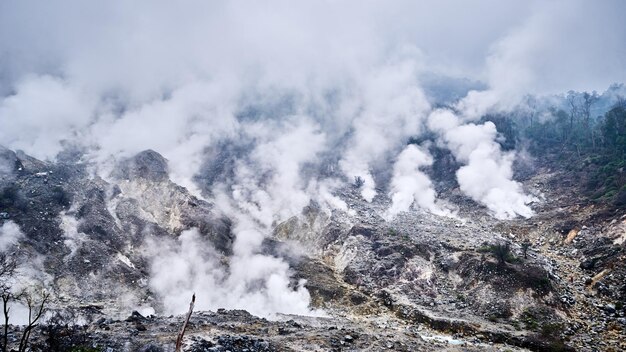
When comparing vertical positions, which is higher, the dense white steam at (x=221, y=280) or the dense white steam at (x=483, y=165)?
the dense white steam at (x=483, y=165)

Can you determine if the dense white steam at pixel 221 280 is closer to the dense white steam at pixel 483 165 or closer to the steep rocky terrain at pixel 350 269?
the steep rocky terrain at pixel 350 269

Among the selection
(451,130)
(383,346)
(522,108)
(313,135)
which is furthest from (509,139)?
(383,346)

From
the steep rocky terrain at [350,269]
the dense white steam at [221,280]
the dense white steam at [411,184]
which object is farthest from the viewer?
the dense white steam at [411,184]

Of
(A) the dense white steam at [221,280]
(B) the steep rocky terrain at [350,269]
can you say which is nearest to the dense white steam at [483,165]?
(B) the steep rocky terrain at [350,269]

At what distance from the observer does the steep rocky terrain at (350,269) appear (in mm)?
30922

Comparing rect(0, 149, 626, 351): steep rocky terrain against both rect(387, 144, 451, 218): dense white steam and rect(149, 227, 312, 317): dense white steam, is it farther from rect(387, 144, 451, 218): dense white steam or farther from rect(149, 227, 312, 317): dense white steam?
rect(387, 144, 451, 218): dense white steam

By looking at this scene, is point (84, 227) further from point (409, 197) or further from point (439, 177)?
point (439, 177)

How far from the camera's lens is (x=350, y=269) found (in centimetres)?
4828

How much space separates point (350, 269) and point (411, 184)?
3205 centimetres

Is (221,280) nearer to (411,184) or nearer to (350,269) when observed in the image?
(350,269)

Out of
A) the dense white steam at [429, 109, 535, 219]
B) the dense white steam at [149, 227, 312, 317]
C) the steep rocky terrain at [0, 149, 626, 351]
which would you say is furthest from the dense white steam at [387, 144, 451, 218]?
the dense white steam at [149, 227, 312, 317]

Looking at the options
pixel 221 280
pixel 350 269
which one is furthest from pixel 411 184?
pixel 221 280

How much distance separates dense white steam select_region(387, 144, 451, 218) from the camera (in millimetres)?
68562

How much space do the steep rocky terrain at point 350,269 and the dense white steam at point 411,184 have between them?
4.31 meters
